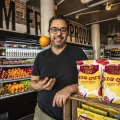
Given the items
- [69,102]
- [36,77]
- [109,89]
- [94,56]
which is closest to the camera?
[109,89]

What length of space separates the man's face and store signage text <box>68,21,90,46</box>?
19.5 feet

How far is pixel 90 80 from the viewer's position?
1.31 meters

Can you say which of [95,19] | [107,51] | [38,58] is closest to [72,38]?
[95,19]

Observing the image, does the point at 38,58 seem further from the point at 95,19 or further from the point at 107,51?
the point at 107,51

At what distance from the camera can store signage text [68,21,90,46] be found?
7.87 meters

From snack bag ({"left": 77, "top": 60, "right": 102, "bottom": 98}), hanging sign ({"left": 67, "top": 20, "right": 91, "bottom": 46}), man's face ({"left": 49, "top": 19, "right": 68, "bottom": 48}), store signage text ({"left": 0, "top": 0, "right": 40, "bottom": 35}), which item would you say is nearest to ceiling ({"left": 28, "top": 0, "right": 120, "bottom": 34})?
hanging sign ({"left": 67, "top": 20, "right": 91, "bottom": 46})

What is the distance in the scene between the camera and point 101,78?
1.28m

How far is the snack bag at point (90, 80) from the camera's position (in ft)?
4.20

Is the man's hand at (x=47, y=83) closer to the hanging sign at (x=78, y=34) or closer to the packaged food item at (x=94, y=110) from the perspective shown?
the packaged food item at (x=94, y=110)

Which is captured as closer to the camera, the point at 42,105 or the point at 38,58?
the point at 42,105

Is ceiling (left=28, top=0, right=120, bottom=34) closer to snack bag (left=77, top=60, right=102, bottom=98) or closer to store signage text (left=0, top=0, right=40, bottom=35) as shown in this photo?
store signage text (left=0, top=0, right=40, bottom=35)

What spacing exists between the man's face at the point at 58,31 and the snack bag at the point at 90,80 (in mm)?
461

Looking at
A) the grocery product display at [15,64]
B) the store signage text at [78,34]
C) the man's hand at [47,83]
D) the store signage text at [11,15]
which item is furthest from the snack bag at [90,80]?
the store signage text at [78,34]

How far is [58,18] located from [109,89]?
2.94 feet
